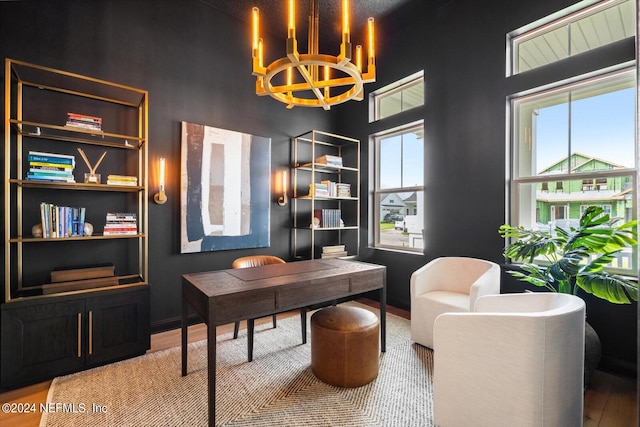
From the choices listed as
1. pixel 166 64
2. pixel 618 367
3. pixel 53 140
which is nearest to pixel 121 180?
pixel 53 140

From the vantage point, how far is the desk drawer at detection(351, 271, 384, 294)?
2.39 metres

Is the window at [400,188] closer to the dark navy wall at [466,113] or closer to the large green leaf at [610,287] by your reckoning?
the dark navy wall at [466,113]

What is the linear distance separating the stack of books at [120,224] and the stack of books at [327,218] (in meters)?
2.13

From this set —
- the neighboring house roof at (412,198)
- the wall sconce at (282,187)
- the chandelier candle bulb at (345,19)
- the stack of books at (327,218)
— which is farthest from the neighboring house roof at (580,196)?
the wall sconce at (282,187)

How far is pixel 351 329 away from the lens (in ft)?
6.69

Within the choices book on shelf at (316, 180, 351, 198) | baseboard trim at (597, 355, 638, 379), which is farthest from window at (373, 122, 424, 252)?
baseboard trim at (597, 355, 638, 379)

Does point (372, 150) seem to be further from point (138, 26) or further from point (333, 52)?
point (138, 26)

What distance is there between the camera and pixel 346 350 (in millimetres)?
2029

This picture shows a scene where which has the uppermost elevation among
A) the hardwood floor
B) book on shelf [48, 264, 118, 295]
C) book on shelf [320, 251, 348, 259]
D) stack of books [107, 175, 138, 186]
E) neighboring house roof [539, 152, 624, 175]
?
neighboring house roof [539, 152, 624, 175]

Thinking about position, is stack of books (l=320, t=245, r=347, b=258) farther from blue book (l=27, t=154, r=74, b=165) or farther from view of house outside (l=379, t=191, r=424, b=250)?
blue book (l=27, t=154, r=74, b=165)

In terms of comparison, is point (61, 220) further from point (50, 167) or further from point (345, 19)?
point (345, 19)

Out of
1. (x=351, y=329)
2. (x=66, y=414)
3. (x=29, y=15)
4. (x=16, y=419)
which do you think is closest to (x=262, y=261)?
(x=351, y=329)

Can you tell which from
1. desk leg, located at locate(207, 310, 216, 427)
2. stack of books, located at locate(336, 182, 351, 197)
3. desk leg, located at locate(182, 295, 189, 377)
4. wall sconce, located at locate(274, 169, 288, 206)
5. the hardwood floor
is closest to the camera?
desk leg, located at locate(207, 310, 216, 427)

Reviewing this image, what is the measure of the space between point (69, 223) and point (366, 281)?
95.6 inches
